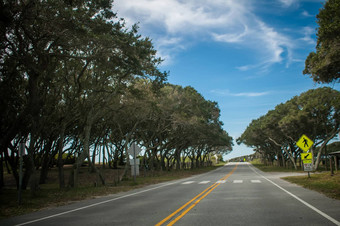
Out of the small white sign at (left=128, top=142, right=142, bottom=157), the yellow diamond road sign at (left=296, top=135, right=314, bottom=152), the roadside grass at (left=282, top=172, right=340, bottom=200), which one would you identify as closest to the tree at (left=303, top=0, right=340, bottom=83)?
the roadside grass at (left=282, top=172, right=340, bottom=200)

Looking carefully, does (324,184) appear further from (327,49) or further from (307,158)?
(327,49)

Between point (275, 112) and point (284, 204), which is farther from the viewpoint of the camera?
point (275, 112)

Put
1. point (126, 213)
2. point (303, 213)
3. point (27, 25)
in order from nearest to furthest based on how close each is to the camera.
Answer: point (303, 213), point (126, 213), point (27, 25)

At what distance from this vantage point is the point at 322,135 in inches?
1832

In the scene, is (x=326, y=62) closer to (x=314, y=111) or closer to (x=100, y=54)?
(x=100, y=54)

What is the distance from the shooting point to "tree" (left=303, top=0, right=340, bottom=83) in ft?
39.0

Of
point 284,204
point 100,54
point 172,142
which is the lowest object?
point 284,204

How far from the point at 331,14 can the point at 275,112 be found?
109 ft

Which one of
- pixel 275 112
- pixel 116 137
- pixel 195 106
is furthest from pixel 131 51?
pixel 275 112

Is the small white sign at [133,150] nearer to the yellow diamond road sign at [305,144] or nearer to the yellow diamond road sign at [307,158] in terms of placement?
the yellow diamond road sign at [305,144]

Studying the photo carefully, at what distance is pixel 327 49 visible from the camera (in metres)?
13.4

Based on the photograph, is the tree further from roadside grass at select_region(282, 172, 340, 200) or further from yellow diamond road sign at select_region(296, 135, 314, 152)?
yellow diamond road sign at select_region(296, 135, 314, 152)

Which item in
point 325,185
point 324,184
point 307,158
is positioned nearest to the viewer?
point 325,185

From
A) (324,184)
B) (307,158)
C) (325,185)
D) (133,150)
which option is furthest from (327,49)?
(133,150)
